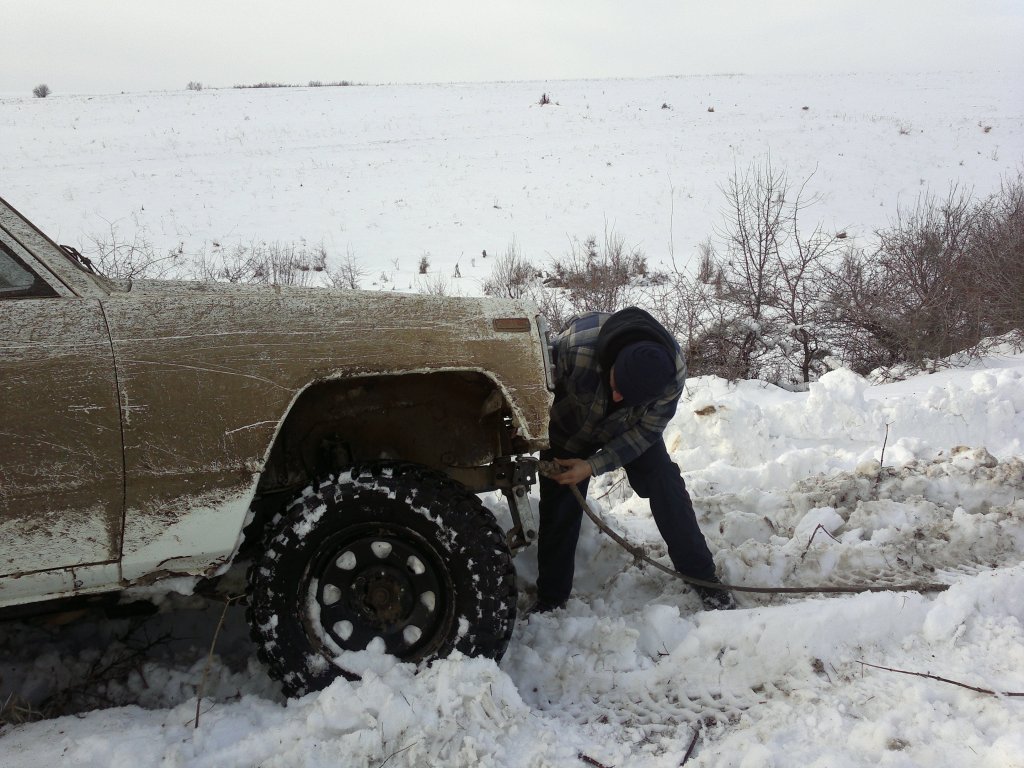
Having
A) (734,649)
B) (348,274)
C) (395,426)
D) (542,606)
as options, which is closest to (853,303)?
(542,606)

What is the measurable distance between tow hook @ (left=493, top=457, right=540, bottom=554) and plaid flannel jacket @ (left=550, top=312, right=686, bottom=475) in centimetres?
32

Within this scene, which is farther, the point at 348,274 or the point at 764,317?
the point at 348,274

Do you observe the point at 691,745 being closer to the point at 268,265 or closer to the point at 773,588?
the point at 773,588

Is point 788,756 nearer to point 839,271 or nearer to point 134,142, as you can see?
point 839,271

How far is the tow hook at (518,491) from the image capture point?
287cm

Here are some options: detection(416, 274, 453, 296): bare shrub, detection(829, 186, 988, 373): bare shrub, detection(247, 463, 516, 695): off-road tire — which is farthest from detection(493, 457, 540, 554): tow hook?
detection(416, 274, 453, 296): bare shrub

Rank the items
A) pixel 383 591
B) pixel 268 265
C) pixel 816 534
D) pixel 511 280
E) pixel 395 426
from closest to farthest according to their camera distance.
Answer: pixel 383 591, pixel 395 426, pixel 816 534, pixel 511 280, pixel 268 265

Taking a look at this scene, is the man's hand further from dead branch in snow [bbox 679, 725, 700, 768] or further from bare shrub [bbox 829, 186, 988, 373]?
bare shrub [bbox 829, 186, 988, 373]

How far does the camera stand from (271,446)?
2262 mm

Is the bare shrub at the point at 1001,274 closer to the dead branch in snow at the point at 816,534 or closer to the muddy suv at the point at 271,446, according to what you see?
the dead branch in snow at the point at 816,534

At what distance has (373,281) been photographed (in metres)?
13.5

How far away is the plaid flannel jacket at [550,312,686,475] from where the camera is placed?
309 centimetres

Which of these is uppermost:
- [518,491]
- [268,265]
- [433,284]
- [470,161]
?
[470,161]

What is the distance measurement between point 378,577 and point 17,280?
1471 millimetres
